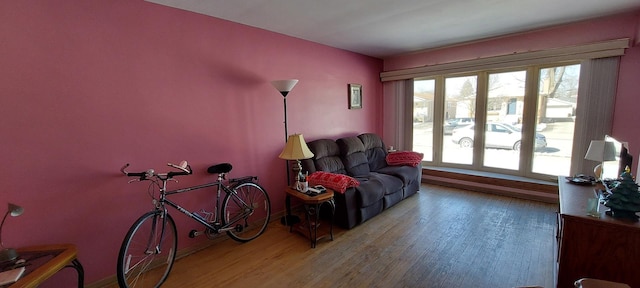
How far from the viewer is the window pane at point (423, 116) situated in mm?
5071

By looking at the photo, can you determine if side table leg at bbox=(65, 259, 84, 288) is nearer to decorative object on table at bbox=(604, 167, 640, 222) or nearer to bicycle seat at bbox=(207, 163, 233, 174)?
bicycle seat at bbox=(207, 163, 233, 174)

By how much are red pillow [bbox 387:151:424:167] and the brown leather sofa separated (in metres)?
0.10

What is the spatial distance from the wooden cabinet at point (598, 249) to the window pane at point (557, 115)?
2334 mm

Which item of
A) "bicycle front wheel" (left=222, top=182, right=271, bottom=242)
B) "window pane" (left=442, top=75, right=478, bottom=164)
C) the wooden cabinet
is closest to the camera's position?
Result: the wooden cabinet

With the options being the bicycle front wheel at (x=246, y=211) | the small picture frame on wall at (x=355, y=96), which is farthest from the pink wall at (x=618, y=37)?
the bicycle front wheel at (x=246, y=211)

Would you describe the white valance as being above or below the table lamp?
above

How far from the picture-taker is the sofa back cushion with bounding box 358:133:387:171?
14.6 feet

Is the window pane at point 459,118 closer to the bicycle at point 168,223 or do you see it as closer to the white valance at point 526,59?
the white valance at point 526,59

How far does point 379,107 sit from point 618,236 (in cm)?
406

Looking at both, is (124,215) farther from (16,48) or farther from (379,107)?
(379,107)

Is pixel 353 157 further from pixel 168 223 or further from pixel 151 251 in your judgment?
pixel 151 251

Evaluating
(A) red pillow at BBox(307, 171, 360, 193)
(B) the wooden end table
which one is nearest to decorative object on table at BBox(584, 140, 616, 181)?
(A) red pillow at BBox(307, 171, 360, 193)

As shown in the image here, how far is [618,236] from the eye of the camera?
5.59ft

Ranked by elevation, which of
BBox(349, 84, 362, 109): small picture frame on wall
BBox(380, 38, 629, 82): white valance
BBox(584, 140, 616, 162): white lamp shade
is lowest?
BBox(584, 140, 616, 162): white lamp shade
